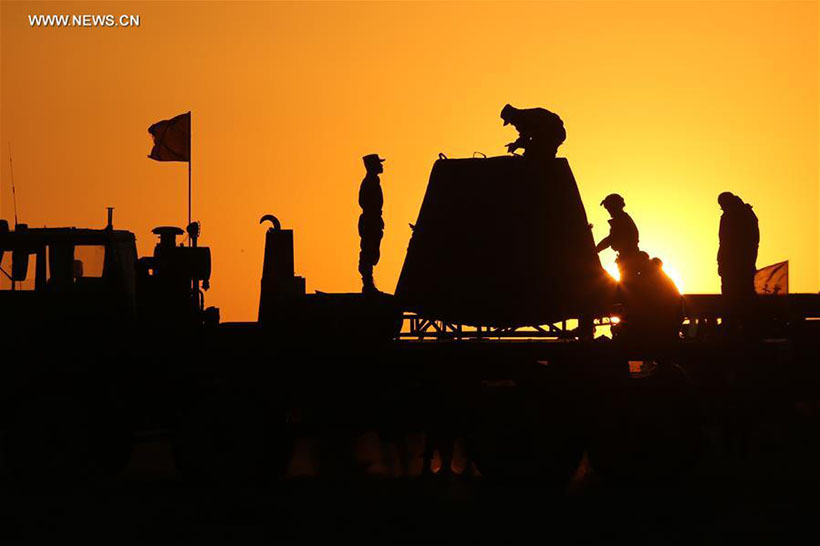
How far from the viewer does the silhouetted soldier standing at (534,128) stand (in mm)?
15078

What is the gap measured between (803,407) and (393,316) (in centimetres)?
568

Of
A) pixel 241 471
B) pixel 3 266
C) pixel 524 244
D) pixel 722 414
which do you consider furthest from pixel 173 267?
pixel 722 414

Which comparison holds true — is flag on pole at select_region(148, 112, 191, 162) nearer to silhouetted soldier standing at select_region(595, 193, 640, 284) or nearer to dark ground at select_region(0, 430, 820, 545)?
dark ground at select_region(0, 430, 820, 545)

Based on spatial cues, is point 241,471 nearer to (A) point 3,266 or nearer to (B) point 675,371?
(A) point 3,266

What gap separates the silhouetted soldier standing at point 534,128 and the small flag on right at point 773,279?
4.26 m

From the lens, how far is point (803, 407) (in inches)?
642

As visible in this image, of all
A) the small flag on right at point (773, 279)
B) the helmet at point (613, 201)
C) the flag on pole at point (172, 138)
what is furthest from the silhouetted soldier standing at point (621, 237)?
the flag on pole at point (172, 138)

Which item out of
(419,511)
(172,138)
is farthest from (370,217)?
(419,511)

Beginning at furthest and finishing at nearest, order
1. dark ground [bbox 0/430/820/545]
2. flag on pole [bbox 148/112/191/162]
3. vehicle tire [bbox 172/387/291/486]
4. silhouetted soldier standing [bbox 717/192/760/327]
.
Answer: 1. flag on pole [bbox 148/112/191/162]
2. silhouetted soldier standing [bbox 717/192/760/327]
3. vehicle tire [bbox 172/387/291/486]
4. dark ground [bbox 0/430/820/545]

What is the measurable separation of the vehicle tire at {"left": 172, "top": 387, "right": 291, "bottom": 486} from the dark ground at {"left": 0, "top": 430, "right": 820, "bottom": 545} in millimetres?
204

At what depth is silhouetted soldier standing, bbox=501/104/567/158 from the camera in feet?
49.5

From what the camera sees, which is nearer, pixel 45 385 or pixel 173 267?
pixel 45 385

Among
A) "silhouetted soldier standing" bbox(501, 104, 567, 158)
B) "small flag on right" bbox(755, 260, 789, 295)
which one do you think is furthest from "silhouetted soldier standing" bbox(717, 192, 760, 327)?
"silhouetted soldier standing" bbox(501, 104, 567, 158)

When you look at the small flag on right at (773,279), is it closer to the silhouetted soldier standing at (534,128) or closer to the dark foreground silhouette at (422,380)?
the dark foreground silhouette at (422,380)
